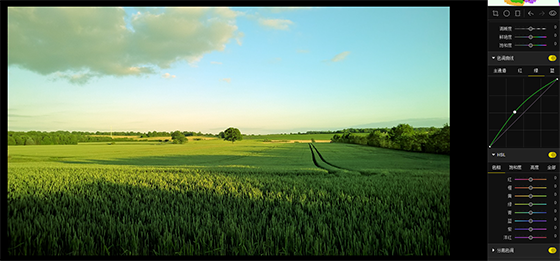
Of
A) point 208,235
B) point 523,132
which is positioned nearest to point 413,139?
point 523,132

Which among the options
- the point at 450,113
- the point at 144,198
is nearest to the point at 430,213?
the point at 450,113

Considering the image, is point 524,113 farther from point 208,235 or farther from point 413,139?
point 413,139

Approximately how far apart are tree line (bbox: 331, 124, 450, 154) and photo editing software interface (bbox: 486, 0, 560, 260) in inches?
559

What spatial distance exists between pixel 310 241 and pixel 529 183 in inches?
88.8

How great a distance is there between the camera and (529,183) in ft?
6.56

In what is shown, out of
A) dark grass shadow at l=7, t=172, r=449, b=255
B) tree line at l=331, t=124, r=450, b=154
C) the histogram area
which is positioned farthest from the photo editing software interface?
tree line at l=331, t=124, r=450, b=154

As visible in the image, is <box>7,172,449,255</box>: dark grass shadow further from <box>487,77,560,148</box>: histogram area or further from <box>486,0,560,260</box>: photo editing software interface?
<box>487,77,560,148</box>: histogram area

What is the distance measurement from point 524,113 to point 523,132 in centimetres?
18

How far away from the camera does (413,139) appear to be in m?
28.0

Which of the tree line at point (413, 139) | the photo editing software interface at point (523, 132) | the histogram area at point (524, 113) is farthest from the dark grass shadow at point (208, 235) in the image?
the tree line at point (413, 139)

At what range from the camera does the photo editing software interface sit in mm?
1964

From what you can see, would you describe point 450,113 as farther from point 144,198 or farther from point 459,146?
point 144,198

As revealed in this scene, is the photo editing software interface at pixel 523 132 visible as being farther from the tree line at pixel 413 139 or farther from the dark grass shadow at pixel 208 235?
the tree line at pixel 413 139

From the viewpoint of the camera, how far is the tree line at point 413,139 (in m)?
18.7
